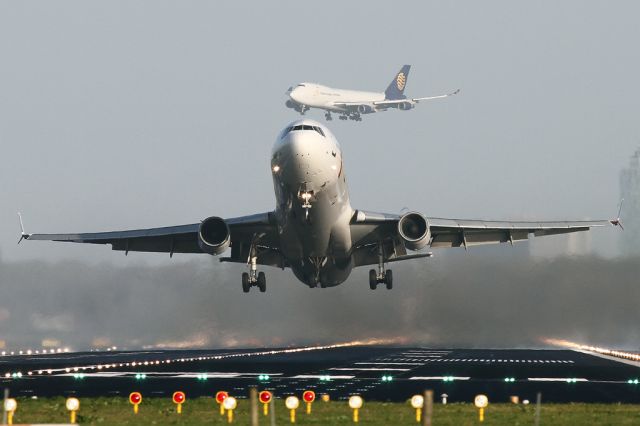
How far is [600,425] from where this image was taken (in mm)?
24875

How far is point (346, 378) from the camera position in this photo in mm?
42062

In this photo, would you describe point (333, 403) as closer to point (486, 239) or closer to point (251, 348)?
point (486, 239)

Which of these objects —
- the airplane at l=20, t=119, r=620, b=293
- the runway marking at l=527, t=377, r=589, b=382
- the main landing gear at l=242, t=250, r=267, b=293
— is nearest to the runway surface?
the runway marking at l=527, t=377, r=589, b=382

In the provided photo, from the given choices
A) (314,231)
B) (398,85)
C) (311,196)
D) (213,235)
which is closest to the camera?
(311,196)

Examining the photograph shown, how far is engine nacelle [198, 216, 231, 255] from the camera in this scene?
4947cm

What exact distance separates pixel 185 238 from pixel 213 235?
7.59 m

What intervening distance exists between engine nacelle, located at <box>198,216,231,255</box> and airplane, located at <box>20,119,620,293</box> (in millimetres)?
44

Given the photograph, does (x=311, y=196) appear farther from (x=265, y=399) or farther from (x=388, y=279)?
(x=265, y=399)

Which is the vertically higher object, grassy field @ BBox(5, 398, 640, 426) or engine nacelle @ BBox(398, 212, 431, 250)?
engine nacelle @ BBox(398, 212, 431, 250)

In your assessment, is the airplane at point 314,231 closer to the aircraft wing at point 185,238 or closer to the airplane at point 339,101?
the aircraft wing at point 185,238

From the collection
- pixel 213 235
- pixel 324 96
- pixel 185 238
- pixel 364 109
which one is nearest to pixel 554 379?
pixel 213 235

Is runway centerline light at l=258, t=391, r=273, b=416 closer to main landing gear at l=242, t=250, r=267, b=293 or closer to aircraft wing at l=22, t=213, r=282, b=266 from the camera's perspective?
aircraft wing at l=22, t=213, r=282, b=266

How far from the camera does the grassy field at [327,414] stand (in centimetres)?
2534

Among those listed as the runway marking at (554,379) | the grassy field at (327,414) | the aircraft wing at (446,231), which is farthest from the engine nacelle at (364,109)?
the grassy field at (327,414)
